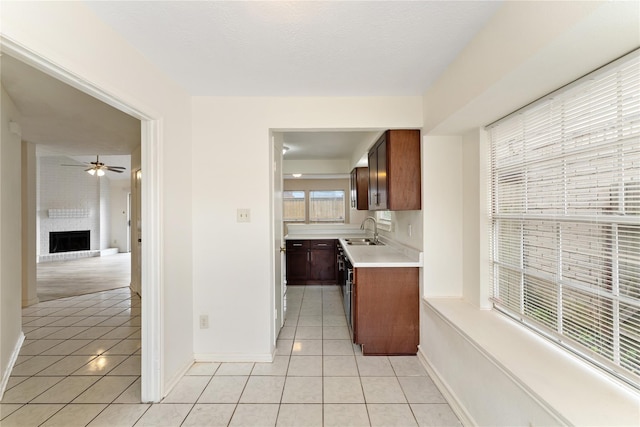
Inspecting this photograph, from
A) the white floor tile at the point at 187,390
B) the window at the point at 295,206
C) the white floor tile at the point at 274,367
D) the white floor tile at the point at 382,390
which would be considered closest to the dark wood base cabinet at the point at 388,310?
the white floor tile at the point at 382,390

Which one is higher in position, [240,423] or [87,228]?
[87,228]

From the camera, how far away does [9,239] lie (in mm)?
2535

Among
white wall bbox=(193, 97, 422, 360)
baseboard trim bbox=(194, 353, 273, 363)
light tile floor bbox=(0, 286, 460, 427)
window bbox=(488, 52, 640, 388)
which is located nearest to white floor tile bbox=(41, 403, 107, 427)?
light tile floor bbox=(0, 286, 460, 427)

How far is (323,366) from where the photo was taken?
2.31 metres

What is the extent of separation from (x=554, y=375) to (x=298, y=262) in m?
3.98

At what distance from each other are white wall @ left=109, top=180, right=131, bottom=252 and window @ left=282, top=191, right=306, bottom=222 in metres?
6.04

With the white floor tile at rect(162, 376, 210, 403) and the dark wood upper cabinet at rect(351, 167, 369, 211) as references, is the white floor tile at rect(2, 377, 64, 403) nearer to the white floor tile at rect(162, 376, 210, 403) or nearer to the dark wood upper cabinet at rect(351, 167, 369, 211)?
the white floor tile at rect(162, 376, 210, 403)

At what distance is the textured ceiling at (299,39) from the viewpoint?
132 cm

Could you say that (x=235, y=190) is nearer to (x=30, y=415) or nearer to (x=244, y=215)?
(x=244, y=215)

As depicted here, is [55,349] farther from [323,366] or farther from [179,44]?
[179,44]

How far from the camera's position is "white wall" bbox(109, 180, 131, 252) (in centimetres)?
898

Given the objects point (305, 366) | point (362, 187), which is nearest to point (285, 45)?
point (305, 366)

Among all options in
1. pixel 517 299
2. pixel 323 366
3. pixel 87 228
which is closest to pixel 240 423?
pixel 323 366

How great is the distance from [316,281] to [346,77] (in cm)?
367
